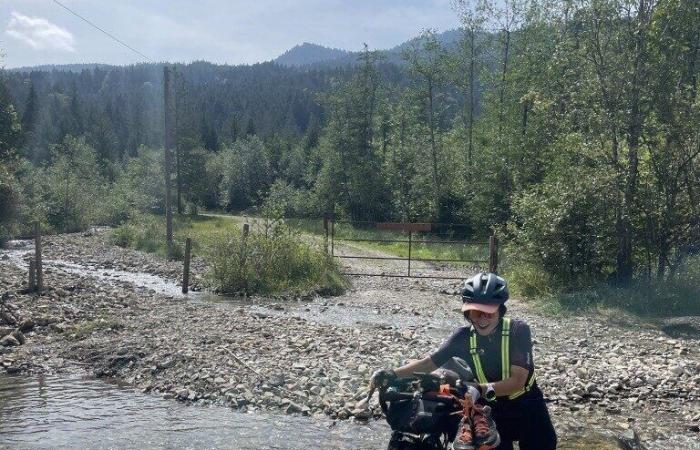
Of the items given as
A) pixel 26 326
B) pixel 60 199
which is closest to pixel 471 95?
pixel 60 199

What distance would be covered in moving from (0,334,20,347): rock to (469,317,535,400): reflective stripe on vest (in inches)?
433

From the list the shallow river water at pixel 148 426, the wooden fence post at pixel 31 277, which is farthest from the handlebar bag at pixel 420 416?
the wooden fence post at pixel 31 277

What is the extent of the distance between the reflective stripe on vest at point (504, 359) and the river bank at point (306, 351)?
4.48 m

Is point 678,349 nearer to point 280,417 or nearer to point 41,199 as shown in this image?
point 280,417

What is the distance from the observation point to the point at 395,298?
18.8 metres

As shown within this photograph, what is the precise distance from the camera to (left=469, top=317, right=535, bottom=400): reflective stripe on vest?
3.96 meters

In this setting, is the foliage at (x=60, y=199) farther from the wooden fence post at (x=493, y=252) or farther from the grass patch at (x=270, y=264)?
the wooden fence post at (x=493, y=252)

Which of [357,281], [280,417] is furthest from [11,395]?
[357,281]

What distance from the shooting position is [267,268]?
19.7 metres

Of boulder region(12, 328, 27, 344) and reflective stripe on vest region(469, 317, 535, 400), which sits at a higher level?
reflective stripe on vest region(469, 317, 535, 400)

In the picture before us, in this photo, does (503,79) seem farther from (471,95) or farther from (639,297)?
(639,297)

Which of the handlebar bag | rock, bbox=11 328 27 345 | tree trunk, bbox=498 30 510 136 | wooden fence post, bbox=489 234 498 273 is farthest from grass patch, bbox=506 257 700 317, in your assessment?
tree trunk, bbox=498 30 510 136

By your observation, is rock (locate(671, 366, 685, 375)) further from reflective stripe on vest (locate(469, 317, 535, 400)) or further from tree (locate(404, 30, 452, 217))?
tree (locate(404, 30, 452, 217))

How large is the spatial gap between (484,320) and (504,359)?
0.86 ft
